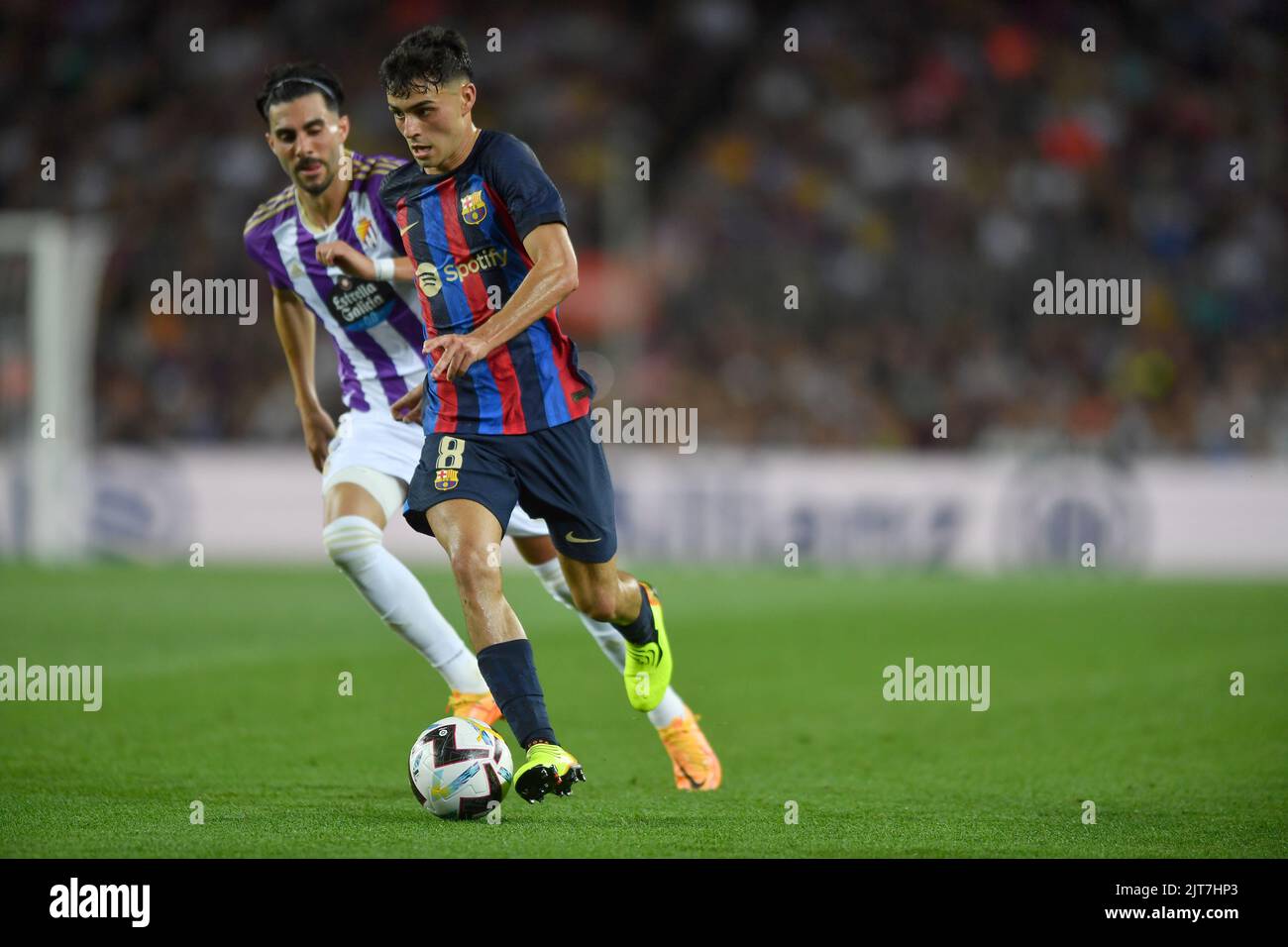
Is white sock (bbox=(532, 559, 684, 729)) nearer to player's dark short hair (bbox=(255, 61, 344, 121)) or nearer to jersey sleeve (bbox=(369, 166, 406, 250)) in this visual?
jersey sleeve (bbox=(369, 166, 406, 250))

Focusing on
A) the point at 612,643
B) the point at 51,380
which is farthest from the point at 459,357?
the point at 51,380

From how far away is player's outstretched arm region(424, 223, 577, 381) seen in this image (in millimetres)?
5211

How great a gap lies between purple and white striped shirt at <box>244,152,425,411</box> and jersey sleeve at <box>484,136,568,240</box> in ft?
3.75

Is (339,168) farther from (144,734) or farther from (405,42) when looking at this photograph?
(144,734)

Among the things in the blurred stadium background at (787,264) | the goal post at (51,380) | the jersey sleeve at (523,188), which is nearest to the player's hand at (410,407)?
the jersey sleeve at (523,188)

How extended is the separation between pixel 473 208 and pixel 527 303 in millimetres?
449

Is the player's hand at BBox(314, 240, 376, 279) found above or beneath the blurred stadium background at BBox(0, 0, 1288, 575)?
beneath

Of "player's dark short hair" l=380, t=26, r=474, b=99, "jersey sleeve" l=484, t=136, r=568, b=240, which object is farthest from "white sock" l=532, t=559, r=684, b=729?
"player's dark short hair" l=380, t=26, r=474, b=99

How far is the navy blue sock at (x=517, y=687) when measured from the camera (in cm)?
523

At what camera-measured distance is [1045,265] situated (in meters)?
19.6

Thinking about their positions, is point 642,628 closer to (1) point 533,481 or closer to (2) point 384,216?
(1) point 533,481

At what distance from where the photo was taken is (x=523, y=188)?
17.6ft

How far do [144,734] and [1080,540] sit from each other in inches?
473

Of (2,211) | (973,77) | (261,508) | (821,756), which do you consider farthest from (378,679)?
(973,77)
